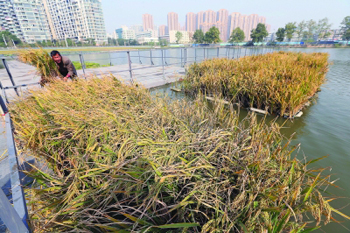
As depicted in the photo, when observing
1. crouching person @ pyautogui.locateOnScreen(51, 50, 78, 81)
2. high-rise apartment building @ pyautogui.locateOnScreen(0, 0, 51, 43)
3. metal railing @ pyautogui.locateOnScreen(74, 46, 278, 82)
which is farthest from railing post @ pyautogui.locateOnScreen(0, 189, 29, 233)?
high-rise apartment building @ pyautogui.locateOnScreen(0, 0, 51, 43)

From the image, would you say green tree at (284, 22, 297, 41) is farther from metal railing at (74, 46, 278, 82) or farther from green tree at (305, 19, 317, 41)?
metal railing at (74, 46, 278, 82)

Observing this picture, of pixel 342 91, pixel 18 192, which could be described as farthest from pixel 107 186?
pixel 342 91

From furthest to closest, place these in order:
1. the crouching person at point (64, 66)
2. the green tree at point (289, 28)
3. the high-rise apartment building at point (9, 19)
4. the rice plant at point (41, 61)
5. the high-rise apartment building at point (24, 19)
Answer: the high-rise apartment building at point (9, 19)
the high-rise apartment building at point (24, 19)
the green tree at point (289, 28)
the crouching person at point (64, 66)
the rice plant at point (41, 61)

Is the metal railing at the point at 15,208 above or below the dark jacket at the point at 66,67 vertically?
below

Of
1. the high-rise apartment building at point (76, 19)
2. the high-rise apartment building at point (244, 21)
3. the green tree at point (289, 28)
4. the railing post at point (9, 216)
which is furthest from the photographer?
the high-rise apartment building at point (244, 21)

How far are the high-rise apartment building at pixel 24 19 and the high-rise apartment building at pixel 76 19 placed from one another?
7.49 metres

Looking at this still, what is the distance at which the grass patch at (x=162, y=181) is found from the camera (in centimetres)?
139

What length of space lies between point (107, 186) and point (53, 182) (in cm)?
84

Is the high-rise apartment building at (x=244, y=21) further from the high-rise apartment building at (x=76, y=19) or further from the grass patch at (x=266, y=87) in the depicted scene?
the grass patch at (x=266, y=87)

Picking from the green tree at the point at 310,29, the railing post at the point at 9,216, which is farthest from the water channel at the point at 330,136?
the green tree at the point at 310,29

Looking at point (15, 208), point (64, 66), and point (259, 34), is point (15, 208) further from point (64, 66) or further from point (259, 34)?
point (259, 34)

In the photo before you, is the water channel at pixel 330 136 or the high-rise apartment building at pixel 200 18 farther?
the high-rise apartment building at pixel 200 18

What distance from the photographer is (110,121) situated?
7.55ft

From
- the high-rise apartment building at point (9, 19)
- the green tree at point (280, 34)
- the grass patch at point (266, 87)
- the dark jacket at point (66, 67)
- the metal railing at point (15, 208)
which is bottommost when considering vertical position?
the grass patch at point (266, 87)
